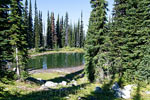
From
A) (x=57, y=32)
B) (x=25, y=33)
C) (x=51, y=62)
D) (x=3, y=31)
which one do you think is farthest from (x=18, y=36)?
(x=57, y=32)

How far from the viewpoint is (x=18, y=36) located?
1858 cm

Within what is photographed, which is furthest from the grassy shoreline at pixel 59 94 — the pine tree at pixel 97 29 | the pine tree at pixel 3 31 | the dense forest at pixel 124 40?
the pine tree at pixel 97 29

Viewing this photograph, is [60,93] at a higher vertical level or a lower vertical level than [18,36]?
lower

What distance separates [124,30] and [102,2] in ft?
17.0

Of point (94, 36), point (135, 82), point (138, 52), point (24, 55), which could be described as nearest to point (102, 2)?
point (94, 36)

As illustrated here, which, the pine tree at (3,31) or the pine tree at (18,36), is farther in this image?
the pine tree at (18,36)

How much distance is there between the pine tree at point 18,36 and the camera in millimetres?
18250

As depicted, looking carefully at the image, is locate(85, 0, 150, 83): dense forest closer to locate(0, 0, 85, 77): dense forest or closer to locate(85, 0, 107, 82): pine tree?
locate(85, 0, 107, 82): pine tree

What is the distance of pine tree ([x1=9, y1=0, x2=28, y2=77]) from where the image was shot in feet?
59.9

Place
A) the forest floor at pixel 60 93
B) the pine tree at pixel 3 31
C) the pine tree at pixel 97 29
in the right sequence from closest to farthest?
the pine tree at pixel 3 31
the forest floor at pixel 60 93
the pine tree at pixel 97 29

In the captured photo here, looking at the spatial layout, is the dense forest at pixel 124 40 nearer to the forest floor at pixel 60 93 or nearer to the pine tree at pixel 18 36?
the forest floor at pixel 60 93

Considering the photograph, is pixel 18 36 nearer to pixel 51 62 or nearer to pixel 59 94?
pixel 59 94

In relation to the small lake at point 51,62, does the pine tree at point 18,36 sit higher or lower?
higher

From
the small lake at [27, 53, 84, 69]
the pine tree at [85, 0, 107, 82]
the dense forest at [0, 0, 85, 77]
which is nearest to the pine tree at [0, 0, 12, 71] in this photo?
Answer: the dense forest at [0, 0, 85, 77]
